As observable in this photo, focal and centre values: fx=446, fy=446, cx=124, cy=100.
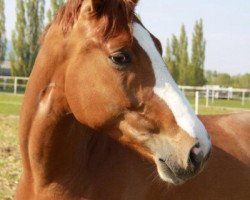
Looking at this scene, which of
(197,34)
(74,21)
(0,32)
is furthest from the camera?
(197,34)

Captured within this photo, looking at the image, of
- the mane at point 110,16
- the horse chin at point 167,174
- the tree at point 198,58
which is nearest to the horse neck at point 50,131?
the mane at point 110,16

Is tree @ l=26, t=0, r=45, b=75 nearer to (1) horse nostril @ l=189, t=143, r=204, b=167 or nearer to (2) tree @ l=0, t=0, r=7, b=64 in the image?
(2) tree @ l=0, t=0, r=7, b=64

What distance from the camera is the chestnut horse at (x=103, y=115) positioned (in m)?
2.70

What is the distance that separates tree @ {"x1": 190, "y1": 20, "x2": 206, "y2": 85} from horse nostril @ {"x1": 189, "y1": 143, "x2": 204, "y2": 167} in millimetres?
56397

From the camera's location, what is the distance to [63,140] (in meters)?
3.11

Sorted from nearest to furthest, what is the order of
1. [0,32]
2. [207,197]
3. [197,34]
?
[207,197] < [0,32] < [197,34]

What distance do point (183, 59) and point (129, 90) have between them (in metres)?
59.6

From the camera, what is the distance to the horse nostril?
256 cm

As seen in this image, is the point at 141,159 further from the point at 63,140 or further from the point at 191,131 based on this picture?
the point at 191,131

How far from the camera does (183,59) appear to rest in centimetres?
6156

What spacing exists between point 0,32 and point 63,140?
5632 centimetres

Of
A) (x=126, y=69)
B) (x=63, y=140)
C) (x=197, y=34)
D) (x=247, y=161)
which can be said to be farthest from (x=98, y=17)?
(x=197, y=34)

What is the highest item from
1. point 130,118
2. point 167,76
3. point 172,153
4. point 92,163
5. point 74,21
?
point 74,21

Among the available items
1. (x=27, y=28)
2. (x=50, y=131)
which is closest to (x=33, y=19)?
(x=27, y=28)
